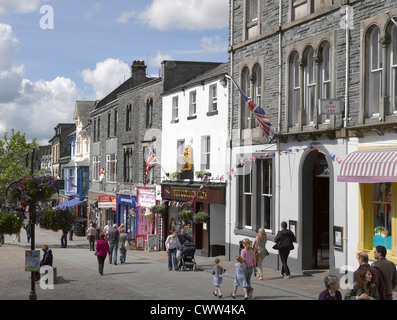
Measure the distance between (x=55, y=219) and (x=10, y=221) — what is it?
4.98 ft

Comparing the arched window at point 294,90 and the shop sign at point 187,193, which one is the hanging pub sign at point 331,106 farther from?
the shop sign at point 187,193

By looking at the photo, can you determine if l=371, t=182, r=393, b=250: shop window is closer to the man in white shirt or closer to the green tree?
the man in white shirt

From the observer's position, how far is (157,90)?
125 ft

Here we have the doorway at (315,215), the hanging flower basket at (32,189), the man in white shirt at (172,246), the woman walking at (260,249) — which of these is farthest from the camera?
the man in white shirt at (172,246)

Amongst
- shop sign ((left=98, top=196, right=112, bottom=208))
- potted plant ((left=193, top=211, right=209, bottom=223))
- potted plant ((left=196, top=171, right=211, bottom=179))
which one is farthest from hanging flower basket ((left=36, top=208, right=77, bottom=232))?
shop sign ((left=98, top=196, right=112, bottom=208))

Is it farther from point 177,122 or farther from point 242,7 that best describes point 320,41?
point 177,122

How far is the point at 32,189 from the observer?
60.2ft

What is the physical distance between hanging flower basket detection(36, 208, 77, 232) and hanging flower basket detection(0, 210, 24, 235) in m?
0.66

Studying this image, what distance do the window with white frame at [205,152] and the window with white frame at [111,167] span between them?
17544 millimetres

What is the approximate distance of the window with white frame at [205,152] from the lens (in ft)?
101

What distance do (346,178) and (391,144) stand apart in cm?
172

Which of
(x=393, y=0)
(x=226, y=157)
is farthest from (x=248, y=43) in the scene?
(x=393, y=0)

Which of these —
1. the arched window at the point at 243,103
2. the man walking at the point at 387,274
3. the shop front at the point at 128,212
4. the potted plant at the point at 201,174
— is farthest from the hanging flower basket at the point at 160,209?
the man walking at the point at 387,274

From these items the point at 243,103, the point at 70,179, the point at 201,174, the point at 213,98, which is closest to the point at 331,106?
the point at 243,103
